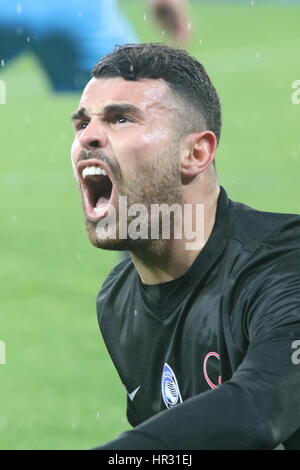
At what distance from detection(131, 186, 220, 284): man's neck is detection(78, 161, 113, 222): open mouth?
195mm

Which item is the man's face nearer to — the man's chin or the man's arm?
the man's chin

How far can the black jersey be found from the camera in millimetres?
3080

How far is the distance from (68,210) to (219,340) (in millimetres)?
7869

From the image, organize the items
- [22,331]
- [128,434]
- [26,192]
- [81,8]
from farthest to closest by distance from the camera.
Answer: [26,192]
[81,8]
[22,331]
[128,434]

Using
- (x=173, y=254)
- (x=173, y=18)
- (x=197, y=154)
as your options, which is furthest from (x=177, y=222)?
(x=173, y=18)

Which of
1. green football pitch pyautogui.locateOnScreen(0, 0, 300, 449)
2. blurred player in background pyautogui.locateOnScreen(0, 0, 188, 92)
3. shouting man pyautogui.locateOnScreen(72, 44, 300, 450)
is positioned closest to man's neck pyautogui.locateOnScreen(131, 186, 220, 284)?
shouting man pyautogui.locateOnScreen(72, 44, 300, 450)

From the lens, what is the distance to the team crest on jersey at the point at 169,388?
13.6 feet

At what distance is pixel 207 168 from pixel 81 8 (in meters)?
5.07

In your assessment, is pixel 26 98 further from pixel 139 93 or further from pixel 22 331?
pixel 139 93

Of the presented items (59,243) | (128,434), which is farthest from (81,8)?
(128,434)

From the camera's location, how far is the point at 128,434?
3.00 metres

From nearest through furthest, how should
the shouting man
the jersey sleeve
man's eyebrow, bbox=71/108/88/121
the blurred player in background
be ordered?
the jersey sleeve
the shouting man
man's eyebrow, bbox=71/108/88/121
the blurred player in background

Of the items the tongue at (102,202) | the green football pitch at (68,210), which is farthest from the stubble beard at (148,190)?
the green football pitch at (68,210)

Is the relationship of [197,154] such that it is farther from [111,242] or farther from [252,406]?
[252,406]
